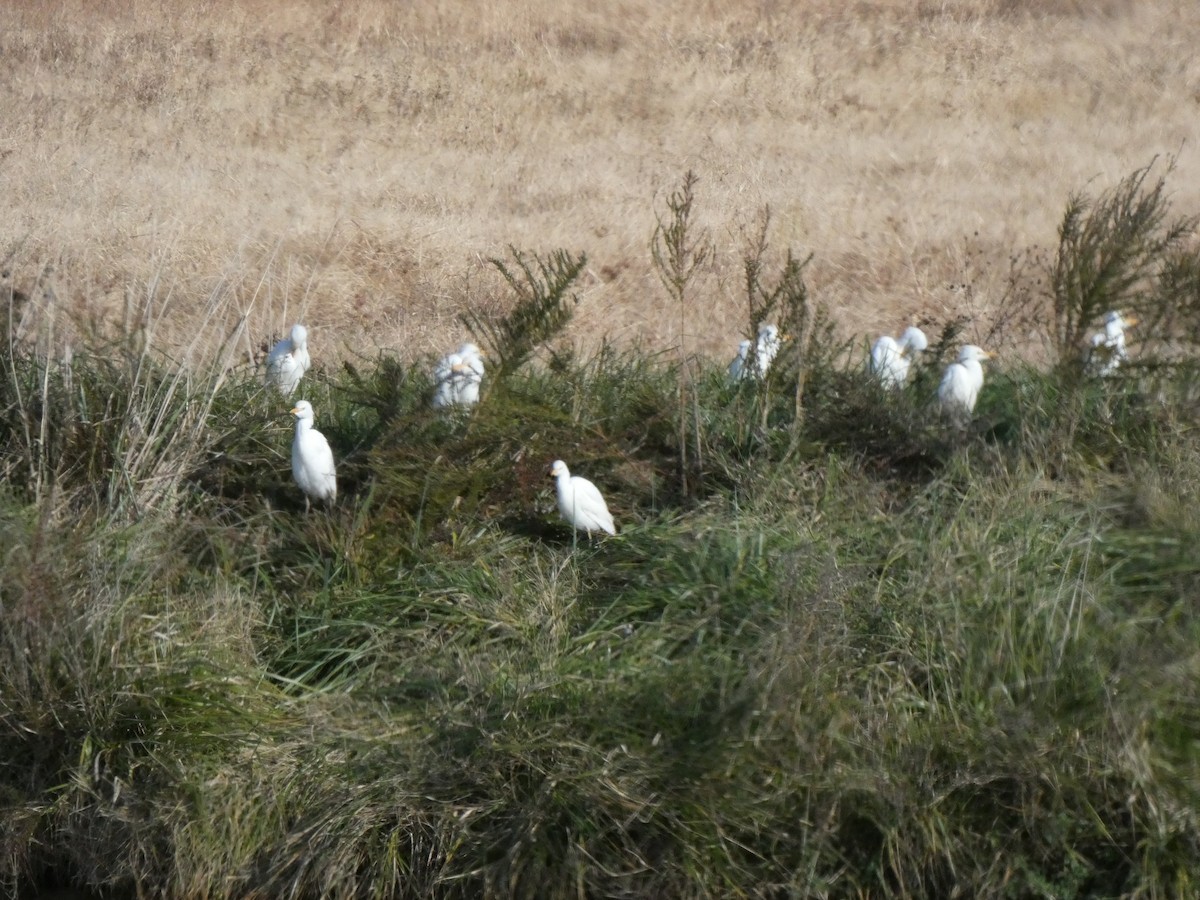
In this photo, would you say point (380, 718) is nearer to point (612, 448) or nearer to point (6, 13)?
point (612, 448)

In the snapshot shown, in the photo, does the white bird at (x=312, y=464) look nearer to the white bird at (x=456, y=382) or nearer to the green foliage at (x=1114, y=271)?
the white bird at (x=456, y=382)

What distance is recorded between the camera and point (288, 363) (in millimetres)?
9320

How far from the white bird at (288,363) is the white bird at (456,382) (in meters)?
0.91

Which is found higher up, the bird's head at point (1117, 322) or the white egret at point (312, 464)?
the bird's head at point (1117, 322)

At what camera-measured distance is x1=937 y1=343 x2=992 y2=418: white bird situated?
7664 millimetres

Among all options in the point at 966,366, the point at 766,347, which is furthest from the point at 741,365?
the point at 966,366

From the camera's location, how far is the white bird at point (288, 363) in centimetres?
867

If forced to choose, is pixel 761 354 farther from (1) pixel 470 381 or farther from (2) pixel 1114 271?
(2) pixel 1114 271

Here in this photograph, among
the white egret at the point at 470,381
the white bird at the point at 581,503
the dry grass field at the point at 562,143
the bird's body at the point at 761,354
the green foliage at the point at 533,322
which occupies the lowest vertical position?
the dry grass field at the point at 562,143

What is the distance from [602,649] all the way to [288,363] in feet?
13.0

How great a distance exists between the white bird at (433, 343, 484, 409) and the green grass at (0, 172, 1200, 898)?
0.33 m

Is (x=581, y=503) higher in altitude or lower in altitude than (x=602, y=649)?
higher

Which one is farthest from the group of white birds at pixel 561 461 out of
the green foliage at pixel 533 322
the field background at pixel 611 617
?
the green foliage at pixel 533 322

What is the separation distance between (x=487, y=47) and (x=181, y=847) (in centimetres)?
1868
